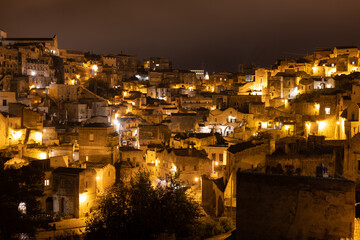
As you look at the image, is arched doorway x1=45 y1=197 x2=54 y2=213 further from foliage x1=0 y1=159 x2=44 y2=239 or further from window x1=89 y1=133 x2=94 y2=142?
foliage x1=0 y1=159 x2=44 y2=239

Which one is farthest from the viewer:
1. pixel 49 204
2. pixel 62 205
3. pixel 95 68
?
pixel 95 68

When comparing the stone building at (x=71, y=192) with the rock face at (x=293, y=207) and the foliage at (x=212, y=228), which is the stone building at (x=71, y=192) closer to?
the foliage at (x=212, y=228)

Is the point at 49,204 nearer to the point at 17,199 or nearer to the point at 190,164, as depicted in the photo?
the point at 17,199

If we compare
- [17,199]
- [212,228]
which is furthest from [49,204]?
[212,228]

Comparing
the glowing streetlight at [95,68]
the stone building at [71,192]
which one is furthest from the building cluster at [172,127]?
the glowing streetlight at [95,68]

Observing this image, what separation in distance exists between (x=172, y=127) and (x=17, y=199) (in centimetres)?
2669

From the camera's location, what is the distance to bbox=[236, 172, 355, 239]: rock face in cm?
963

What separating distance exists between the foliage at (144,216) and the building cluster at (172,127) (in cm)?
515

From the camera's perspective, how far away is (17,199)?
16938mm

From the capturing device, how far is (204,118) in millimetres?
43594

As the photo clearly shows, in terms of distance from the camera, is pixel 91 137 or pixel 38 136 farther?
pixel 38 136

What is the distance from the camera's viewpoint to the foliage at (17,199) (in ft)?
50.9

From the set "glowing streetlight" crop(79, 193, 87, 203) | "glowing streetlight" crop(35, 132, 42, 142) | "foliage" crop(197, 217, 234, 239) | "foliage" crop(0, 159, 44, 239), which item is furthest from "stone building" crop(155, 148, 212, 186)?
"glowing streetlight" crop(35, 132, 42, 142)

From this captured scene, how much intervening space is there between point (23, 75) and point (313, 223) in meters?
51.7
